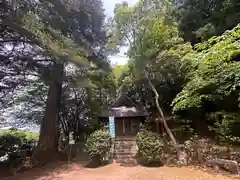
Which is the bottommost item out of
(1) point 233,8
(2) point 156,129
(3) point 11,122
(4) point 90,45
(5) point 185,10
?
(2) point 156,129

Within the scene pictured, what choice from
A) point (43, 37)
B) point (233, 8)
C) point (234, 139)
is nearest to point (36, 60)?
point (43, 37)

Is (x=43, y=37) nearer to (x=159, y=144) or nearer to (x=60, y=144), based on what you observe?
(x=159, y=144)

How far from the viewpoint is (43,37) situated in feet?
22.9

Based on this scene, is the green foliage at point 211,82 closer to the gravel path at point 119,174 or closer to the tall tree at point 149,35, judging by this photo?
the tall tree at point 149,35

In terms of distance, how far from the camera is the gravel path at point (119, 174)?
267 inches

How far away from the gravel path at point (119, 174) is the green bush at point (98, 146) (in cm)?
73

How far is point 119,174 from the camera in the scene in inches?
297

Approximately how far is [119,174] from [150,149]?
2.13 m

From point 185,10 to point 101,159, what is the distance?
39.5 feet

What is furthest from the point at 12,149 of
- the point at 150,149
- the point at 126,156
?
the point at 150,149

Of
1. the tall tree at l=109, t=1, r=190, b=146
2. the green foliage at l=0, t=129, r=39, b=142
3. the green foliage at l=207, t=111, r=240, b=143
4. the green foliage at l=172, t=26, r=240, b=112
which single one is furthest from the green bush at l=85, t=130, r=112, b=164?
the green foliage at l=207, t=111, r=240, b=143

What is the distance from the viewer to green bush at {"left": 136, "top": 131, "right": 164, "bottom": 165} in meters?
8.77

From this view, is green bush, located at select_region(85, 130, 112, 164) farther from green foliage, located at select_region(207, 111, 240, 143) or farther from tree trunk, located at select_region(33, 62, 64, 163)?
green foliage, located at select_region(207, 111, 240, 143)

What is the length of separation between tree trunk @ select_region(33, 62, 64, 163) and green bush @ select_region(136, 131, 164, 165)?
213 inches
